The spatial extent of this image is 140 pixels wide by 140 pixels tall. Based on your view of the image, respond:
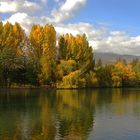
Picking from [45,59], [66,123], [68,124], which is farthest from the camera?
[45,59]

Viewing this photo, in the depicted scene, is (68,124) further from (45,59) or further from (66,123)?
(45,59)

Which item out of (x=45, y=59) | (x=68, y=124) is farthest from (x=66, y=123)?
(x=45, y=59)

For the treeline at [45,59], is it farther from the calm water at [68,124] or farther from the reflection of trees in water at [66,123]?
the reflection of trees in water at [66,123]

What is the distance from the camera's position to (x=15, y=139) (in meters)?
32.6

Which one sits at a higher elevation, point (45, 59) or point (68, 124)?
point (45, 59)

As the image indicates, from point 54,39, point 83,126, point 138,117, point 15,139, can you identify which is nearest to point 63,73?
point 54,39

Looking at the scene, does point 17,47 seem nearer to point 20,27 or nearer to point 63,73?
point 20,27

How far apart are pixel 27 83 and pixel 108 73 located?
31597 mm

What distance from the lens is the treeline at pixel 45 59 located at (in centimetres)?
10981

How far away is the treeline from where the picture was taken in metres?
110

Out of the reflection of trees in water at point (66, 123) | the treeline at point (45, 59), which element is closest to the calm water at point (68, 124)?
the reflection of trees in water at point (66, 123)

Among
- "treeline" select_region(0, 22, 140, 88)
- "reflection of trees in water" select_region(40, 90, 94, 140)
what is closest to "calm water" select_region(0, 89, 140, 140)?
"reflection of trees in water" select_region(40, 90, 94, 140)

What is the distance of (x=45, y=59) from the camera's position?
381 ft

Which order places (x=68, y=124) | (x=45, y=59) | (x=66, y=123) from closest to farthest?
(x=68, y=124), (x=66, y=123), (x=45, y=59)
